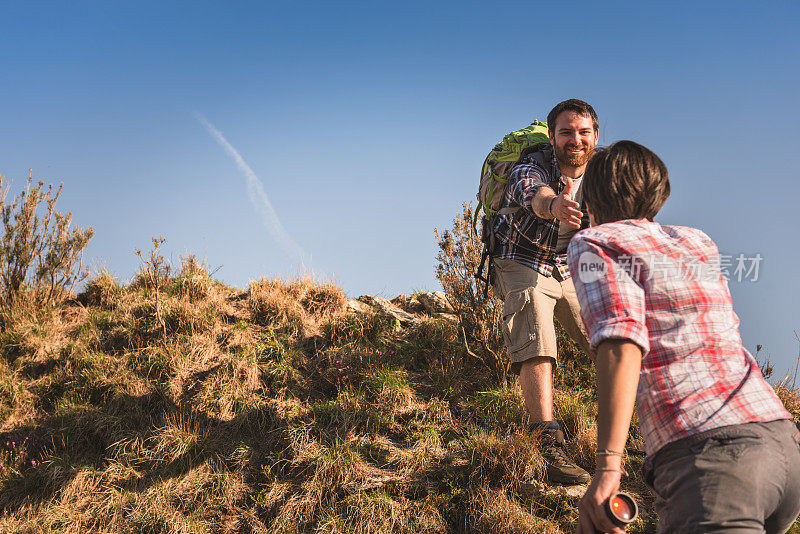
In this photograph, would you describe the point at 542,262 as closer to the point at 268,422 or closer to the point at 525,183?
the point at 525,183

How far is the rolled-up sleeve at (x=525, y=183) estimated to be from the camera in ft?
10.4

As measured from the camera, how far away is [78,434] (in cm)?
521

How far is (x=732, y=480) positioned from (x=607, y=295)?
0.53 metres

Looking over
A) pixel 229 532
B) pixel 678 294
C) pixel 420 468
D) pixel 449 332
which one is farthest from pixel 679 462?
pixel 449 332

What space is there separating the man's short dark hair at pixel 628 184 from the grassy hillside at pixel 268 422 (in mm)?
2503

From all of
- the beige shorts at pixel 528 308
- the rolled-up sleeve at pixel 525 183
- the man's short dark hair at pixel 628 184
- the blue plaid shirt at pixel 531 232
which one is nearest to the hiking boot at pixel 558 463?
the beige shorts at pixel 528 308

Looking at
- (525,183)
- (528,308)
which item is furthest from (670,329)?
(528,308)

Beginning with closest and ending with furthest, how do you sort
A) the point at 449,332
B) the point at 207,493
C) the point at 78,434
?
the point at 207,493 < the point at 78,434 < the point at 449,332

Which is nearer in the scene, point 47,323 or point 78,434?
point 78,434

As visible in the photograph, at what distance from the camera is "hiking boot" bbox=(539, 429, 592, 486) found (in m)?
3.57

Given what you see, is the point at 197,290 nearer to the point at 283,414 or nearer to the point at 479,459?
the point at 283,414

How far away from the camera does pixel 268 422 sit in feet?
16.1

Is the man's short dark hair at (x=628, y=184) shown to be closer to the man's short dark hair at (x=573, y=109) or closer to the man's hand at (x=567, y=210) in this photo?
the man's hand at (x=567, y=210)

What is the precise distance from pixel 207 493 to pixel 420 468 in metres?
1.78
